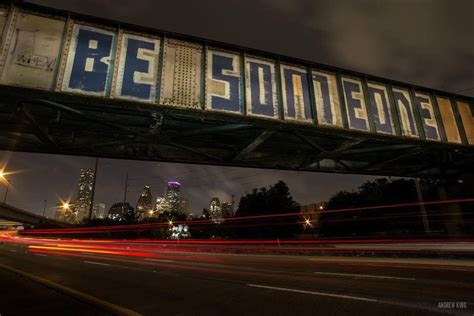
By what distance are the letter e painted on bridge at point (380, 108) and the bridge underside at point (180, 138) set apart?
0.45 meters

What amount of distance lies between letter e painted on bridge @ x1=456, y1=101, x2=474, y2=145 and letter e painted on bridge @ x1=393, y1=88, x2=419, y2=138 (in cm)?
303

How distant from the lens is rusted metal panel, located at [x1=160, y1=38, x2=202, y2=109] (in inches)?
378

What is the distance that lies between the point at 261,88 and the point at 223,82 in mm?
1413

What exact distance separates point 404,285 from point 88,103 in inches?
398

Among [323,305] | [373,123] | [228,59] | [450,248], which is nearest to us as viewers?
[323,305]

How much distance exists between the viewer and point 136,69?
9422 mm

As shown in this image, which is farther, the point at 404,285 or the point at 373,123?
the point at 373,123

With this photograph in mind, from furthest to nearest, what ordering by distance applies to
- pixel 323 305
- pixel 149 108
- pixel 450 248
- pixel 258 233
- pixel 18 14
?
pixel 258 233, pixel 450 248, pixel 149 108, pixel 18 14, pixel 323 305

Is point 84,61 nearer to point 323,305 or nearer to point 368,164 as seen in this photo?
point 323,305

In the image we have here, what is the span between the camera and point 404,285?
7.96 metres

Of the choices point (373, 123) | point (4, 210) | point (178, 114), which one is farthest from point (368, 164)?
point (4, 210)

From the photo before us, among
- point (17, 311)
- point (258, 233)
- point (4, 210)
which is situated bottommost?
point (17, 311)

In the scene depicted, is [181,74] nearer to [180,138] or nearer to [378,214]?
[180,138]

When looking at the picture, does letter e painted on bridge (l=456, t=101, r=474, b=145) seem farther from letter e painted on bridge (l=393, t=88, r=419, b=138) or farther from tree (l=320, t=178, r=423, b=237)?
tree (l=320, t=178, r=423, b=237)
